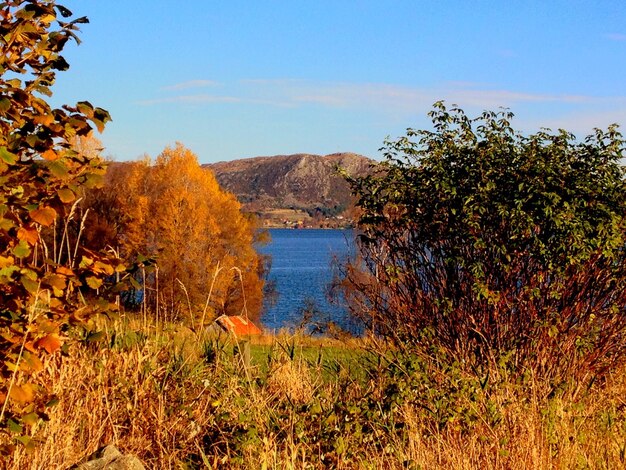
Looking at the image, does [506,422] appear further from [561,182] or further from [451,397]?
[561,182]

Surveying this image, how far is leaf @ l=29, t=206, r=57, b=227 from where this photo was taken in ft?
11.0

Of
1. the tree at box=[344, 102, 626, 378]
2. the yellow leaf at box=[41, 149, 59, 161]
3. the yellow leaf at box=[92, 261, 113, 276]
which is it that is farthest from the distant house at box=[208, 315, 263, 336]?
the yellow leaf at box=[41, 149, 59, 161]

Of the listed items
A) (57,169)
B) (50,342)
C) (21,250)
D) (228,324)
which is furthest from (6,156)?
(228,324)

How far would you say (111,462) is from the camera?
4.45 meters

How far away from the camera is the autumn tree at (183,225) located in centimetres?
3772

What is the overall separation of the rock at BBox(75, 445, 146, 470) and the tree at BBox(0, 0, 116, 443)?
66cm

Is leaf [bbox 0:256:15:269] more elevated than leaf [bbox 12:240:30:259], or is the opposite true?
leaf [bbox 12:240:30:259]

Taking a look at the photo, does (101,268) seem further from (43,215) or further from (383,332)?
(383,332)

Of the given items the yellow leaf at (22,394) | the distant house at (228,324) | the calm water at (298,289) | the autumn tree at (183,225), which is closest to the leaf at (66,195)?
the yellow leaf at (22,394)

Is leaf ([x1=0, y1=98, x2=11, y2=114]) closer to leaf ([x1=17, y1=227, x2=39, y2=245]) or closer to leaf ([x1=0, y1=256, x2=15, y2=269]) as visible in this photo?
leaf ([x1=17, y1=227, x2=39, y2=245])

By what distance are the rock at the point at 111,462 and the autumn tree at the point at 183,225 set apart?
31.3 metres

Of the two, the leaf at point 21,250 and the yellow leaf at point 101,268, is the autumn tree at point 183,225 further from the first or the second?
the leaf at point 21,250

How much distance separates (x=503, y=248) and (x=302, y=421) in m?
2.95

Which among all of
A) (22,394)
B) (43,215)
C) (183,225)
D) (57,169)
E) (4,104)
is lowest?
(183,225)
